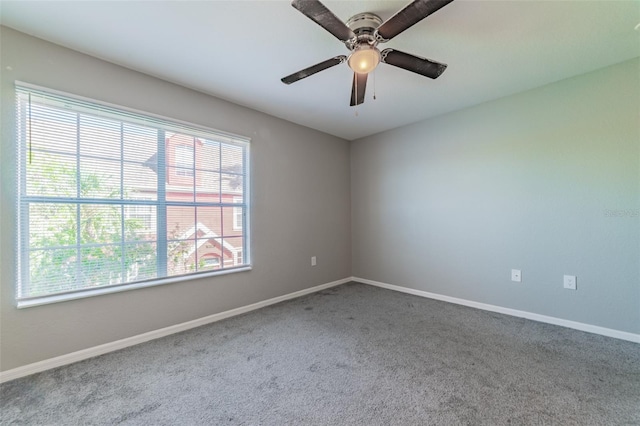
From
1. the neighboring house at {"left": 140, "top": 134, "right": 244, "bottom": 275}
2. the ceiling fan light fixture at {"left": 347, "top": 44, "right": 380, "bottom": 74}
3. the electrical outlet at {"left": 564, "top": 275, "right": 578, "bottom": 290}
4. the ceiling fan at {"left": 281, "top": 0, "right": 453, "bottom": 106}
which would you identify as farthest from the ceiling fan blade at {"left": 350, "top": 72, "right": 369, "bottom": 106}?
the electrical outlet at {"left": 564, "top": 275, "right": 578, "bottom": 290}

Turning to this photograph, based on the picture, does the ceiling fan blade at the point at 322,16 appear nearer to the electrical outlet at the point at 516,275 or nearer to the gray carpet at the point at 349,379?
the gray carpet at the point at 349,379

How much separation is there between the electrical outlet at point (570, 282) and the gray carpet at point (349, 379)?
40cm

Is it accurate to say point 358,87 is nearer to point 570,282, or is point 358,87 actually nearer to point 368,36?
point 368,36

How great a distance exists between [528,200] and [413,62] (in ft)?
6.77

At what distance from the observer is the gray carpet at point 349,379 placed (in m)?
1.46

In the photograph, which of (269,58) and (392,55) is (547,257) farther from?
(269,58)

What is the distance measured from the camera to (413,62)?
5.75ft

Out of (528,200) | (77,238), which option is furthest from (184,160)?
(528,200)

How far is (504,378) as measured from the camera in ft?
5.77

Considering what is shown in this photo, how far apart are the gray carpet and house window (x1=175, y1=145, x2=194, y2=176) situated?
1.59 m

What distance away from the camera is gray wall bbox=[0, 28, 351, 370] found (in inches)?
71.9

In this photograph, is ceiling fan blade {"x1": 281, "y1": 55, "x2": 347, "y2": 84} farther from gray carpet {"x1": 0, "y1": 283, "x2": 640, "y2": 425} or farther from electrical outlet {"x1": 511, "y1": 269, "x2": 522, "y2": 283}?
electrical outlet {"x1": 511, "y1": 269, "x2": 522, "y2": 283}

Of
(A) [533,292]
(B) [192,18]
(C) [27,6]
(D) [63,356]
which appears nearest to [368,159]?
(A) [533,292]

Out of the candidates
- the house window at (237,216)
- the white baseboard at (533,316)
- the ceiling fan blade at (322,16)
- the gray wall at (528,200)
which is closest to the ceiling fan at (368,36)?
the ceiling fan blade at (322,16)
